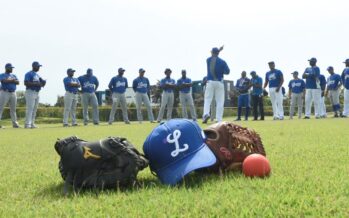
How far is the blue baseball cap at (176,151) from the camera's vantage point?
9.86 ft

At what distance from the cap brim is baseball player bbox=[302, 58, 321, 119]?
16036mm

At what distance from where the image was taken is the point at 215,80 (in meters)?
13.0

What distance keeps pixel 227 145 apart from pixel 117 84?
15.2 metres

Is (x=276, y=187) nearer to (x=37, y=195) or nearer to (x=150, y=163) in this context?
(x=150, y=163)

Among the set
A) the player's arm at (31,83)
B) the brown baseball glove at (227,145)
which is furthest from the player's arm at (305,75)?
the brown baseball glove at (227,145)

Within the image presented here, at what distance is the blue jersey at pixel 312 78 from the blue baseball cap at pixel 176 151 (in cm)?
1626

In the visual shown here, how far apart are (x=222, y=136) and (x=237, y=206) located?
3.64ft

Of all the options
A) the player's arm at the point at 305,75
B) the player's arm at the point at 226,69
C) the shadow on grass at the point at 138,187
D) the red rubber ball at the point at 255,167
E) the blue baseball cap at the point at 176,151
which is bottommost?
the shadow on grass at the point at 138,187

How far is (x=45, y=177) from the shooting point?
3750 millimetres

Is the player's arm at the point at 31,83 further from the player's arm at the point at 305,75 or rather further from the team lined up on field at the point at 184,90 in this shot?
the player's arm at the point at 305,75

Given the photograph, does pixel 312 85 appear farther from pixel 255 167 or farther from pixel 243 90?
pixel 255 167

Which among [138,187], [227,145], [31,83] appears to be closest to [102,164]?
[138,187]

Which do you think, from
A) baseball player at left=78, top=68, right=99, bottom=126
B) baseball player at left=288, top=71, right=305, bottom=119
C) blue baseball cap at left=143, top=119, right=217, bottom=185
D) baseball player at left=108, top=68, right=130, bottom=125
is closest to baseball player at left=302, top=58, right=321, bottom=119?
baseball player at left=288, top=71, right=305, bottom=119

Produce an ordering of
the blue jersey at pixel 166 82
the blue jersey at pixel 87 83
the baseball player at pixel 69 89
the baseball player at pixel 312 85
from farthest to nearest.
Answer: the blue jersey at pixel 166 82 < the baseball player at pixel 312 85 < the blue jersey at pixel 87 83 < the baseball player at pixel 69 89
